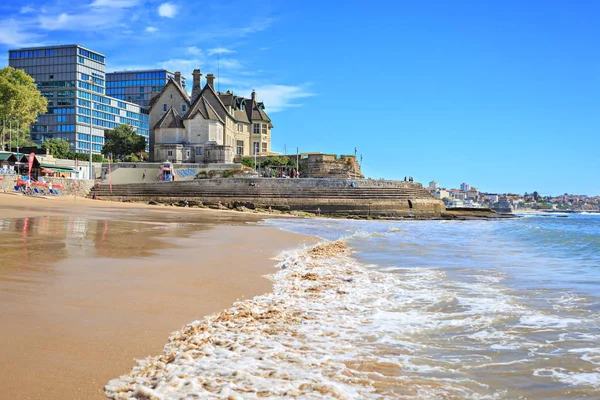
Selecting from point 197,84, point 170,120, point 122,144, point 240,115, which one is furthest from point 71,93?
point 170,120

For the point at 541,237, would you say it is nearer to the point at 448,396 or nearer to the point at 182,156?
the point at 448,396

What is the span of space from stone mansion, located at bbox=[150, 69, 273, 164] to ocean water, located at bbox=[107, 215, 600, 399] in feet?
164

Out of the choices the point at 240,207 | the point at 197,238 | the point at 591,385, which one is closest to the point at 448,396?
the point at 591,385

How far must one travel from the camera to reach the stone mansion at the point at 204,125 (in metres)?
59.5

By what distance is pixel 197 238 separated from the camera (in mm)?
16781

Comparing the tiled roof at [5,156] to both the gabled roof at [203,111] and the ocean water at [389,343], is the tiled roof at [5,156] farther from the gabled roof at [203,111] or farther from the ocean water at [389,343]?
the ocean water at [389,343]

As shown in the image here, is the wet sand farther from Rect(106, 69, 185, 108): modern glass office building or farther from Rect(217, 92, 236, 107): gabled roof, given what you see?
Rect(106, 69, 185, 108): modern glass office building

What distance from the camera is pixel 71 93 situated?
391 ft

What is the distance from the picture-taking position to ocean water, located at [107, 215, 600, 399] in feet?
14.1

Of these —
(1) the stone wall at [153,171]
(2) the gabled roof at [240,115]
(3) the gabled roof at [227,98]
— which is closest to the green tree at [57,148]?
(1) the stone wall at [153,171]

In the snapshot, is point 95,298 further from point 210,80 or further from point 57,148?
point 57,148

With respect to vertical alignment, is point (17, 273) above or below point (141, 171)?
below

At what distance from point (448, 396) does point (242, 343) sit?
82.6 inches

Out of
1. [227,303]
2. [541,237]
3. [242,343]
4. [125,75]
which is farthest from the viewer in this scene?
[125,75]
